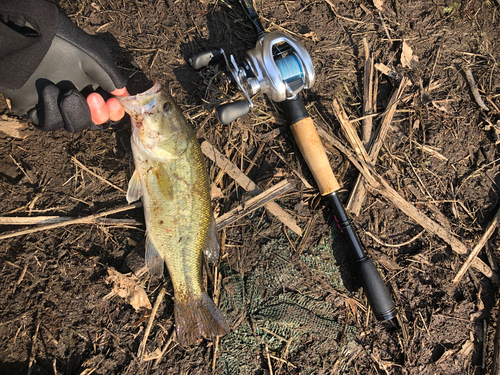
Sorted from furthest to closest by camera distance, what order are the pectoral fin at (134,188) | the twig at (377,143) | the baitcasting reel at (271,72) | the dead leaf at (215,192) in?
the twig at (377,143), the dead leaf at (215,192), the pectoral fin at (134,188), the baitcasting reel at (271,72)

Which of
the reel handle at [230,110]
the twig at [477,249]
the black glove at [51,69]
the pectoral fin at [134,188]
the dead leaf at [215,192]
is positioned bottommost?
the twig at [477,249]

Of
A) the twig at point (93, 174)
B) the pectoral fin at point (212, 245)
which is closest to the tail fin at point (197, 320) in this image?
the pectoral fin at point (212, 245)

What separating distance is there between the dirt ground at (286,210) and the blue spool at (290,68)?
0.80 metres

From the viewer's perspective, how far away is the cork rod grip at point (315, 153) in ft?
A: 11.7

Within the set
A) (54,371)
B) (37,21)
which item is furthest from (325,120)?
(54,371)

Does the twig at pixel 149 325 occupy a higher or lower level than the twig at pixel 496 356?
higher

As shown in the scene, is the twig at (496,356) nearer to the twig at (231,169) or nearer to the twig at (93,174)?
the twig at (231,169)

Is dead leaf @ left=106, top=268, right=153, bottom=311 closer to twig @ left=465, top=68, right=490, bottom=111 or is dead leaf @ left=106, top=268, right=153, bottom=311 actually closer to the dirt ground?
the dirt ground

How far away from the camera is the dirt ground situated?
3383 mm

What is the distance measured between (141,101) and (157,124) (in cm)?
25

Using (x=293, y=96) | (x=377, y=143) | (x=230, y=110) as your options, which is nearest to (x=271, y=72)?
(x=293, y=96)

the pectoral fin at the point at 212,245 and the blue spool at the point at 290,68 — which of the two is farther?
the pectoral fin at the point at 212,245

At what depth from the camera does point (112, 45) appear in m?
3.75

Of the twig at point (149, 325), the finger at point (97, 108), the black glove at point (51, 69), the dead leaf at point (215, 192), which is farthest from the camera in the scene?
the dead leaf at point (215, 192)
